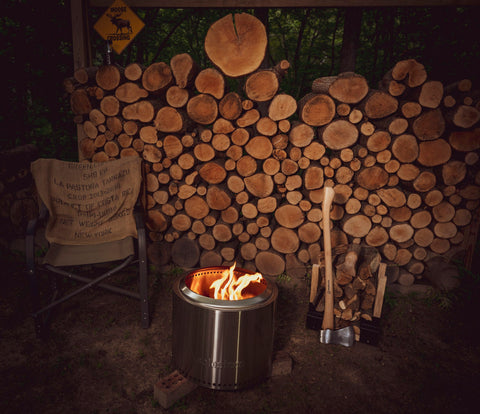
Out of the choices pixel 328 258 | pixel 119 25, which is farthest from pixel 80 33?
pixel 328 258

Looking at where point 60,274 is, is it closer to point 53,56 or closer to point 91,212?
point 91,212

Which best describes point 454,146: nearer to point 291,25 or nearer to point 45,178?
point 45,178

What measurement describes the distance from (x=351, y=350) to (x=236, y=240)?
1211 millimetres

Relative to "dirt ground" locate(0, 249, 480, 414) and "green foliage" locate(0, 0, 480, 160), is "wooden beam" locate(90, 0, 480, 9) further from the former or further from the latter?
"dirt ground" locate(0, 249, 480, 414)

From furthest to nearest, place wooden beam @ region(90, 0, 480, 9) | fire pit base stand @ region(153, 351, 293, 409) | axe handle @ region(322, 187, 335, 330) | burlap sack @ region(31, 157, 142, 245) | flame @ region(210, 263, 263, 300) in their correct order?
1. wooden beam @ region(90, 0, 480, 9)
2. burlap sack @ region(31, 157, 142, 245)
3. axe handle @ region(322, 187, 335, 330)
4. flame @ region(210, 263, 263, 300)
5. fire pit base stand @ region(153, 351, 293, 409)

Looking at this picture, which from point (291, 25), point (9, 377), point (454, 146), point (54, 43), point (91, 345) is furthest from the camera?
point (291, 25)

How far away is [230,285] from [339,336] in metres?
0.89

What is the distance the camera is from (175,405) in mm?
1559

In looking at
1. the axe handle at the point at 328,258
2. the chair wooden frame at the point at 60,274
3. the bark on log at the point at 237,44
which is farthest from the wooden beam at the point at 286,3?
the chair wooden frame at the point at 60,274

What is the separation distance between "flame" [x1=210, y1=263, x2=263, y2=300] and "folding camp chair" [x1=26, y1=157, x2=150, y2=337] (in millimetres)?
586

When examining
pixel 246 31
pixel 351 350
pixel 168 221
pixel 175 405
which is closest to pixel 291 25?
pixel 246 31

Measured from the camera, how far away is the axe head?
6.64 feet

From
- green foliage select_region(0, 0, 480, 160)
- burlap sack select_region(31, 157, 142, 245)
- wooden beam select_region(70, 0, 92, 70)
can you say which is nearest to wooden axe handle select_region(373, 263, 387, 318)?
burlap sack select_region(31, 157, 142, 245)

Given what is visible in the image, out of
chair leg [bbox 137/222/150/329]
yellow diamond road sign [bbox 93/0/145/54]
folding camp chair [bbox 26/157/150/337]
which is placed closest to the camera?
chair leg [bbox 137/222/150/329]
